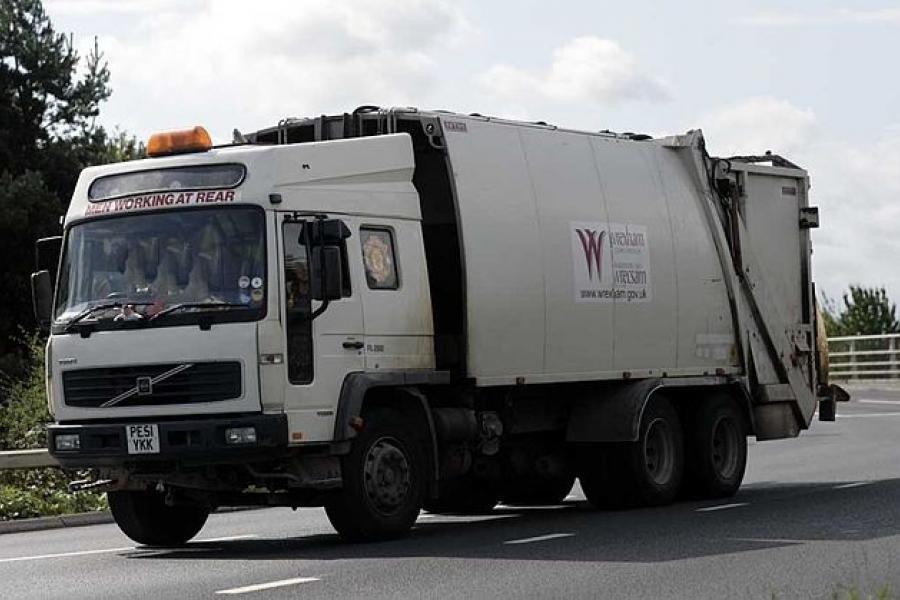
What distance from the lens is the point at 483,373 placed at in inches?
661

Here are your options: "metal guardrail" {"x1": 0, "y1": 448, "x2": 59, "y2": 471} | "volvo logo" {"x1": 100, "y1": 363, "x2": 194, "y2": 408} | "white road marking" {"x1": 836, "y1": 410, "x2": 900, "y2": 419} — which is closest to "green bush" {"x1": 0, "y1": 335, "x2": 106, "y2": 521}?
"metal guardrail" {"x1": 0, "y1": 448, "x2": 59, "y2": 471}

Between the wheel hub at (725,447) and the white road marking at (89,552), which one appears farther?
the wheel hub at (725,447)

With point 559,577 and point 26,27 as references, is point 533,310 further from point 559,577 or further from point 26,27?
point 26,27

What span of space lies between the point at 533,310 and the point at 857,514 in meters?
3.17

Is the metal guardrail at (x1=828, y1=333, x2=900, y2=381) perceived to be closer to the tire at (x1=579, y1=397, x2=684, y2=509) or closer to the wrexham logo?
the tire at (x1=579, y1=397, x2=684, y2=509)

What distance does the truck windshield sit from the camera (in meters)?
14.9

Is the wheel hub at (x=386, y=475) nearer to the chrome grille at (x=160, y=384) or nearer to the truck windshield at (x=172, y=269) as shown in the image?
the chrome grille at (x=160, y=384)

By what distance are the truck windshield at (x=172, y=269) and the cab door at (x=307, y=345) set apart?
242 mm

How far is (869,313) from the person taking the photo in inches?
2287

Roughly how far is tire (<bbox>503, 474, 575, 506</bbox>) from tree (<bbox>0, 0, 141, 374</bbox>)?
22.7 m

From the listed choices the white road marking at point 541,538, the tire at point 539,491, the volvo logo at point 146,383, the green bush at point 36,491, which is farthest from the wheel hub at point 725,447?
the volvo logo at point 146,383

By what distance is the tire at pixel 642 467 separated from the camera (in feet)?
61.1

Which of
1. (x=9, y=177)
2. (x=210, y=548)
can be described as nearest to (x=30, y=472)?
(x=210, y=548)

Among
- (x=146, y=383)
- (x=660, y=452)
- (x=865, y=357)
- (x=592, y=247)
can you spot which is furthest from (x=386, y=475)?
(x=865, y=357)
